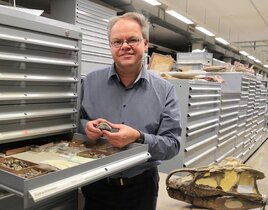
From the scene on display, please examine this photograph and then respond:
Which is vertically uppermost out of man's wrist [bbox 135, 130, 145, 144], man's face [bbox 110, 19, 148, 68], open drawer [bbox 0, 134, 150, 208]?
man's face [bbox 110, 19, 148, 68]

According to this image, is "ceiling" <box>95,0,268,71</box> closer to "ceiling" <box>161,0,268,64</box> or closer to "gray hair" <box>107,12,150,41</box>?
"ceiling" <box>161,0,268,64</box>

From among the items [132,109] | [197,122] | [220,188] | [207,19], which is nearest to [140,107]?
[132,109]

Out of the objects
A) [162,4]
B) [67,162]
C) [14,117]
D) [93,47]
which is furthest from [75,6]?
[162,4]

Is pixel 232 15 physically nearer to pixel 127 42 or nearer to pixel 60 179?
pixel 127 42

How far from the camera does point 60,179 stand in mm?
708

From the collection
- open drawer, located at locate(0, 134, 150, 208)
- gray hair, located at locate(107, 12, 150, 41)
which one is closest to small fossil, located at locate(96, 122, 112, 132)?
open drawer, located at locate(0, 134, 150, 208)

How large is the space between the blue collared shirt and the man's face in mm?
121

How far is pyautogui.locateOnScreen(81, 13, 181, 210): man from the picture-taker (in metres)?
1.12

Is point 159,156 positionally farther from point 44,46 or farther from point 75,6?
point 75,6

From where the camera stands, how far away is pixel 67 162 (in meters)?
0.87

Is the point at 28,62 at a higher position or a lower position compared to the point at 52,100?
higher

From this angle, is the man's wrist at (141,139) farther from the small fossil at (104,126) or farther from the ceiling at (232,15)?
the ceiling at (232,15)

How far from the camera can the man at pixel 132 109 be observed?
1.12m

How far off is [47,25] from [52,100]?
0.89 feet
